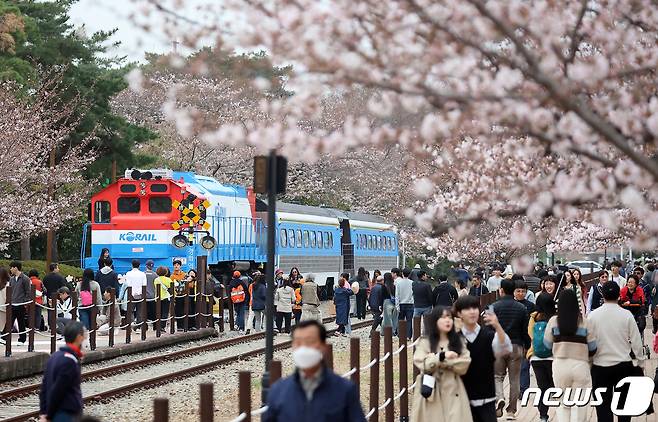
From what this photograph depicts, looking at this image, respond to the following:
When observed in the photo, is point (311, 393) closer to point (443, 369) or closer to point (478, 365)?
point (443, 369)

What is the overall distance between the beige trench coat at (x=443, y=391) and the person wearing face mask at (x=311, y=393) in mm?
2704

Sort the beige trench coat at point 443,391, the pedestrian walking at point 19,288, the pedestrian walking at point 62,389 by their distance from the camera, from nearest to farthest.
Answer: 1. the beige trench coat at point 443,391
2. the pedestrian walking at point 62,389
3. the pedestrian walking at point 19,288

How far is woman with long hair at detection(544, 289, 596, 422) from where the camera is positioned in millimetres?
11148

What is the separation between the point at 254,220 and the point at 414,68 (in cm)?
3206

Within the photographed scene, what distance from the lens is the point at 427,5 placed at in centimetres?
656

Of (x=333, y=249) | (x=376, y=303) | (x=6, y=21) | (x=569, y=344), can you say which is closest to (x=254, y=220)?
(x=333, y=249)

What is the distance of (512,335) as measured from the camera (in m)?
14.3

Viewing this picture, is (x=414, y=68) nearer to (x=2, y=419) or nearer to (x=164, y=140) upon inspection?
(x=2, y=419)

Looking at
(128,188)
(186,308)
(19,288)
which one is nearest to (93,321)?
(19,288)

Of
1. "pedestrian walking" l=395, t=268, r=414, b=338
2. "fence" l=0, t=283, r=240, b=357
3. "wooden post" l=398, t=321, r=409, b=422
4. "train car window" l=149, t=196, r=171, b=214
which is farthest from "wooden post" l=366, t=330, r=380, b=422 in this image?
"train car window" l=149, t=196, r=171, b=214

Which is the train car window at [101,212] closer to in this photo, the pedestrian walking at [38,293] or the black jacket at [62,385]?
the pedestrian walking at [38,293]

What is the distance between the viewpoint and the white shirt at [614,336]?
11.5m

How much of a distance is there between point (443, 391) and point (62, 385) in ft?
9.50

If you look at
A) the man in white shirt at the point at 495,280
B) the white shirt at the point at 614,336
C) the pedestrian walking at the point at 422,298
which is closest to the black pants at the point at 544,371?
the white shirt at the point at 614,336
